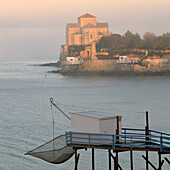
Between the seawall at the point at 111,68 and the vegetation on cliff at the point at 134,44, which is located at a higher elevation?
the vegetation on cliff at the point at 134,44

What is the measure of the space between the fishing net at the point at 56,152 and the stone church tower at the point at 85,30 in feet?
488

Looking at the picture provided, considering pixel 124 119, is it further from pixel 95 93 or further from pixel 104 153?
pixel 95 93

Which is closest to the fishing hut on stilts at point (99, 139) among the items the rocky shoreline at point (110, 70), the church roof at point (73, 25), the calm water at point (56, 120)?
the calm water at point (56, 120)

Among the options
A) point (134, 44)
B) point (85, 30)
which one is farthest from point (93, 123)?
point (85, 30)

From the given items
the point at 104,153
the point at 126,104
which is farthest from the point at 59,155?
the point at 126,104

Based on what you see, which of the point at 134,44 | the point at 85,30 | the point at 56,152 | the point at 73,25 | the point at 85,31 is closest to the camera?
the point at 56,152

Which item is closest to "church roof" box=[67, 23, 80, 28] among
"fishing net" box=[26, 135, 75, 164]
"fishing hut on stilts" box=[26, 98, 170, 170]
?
"fishing net" box=[26, 135, 75, 164]

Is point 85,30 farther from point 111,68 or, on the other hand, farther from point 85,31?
point 111,68

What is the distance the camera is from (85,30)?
16675cm

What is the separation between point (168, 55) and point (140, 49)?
8.36 metres

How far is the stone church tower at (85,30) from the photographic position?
167250 millimetres

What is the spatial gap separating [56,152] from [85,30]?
15000 centimetres

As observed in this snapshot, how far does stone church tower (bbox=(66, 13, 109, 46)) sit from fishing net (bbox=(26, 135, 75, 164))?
149m

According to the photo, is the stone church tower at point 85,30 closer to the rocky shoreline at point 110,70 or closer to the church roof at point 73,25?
the church roof at point 73,25
